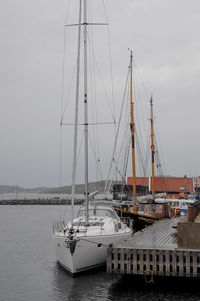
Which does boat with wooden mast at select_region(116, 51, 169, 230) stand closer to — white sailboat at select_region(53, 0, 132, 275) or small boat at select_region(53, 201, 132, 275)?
white sailboat at select_region(53, 0, 132, 275)

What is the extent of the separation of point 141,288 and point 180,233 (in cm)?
333

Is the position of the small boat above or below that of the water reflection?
above

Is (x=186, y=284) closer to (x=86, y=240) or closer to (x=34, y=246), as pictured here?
(x=86, y=240)

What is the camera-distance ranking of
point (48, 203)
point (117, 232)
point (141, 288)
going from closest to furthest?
point (141, 288)
point (117, 232)
point (48, 203)

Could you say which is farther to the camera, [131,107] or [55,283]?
[131,107]

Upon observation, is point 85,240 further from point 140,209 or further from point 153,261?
point 140,209

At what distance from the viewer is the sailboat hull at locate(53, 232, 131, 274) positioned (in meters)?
19.2

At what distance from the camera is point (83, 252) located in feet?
63.8

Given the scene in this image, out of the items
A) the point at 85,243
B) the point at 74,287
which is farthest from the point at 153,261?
the point at 74,287

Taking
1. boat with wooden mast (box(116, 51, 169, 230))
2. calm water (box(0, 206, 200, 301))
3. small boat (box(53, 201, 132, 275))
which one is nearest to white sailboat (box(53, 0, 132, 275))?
small boat (box(53, 201, 132, 275))

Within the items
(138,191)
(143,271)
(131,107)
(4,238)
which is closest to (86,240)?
(143,271)

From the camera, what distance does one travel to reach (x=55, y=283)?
2005 centimetres

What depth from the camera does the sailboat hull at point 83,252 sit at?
19.2 meters

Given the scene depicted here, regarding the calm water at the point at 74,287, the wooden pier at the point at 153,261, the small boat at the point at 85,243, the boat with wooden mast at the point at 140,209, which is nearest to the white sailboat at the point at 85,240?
the small boat at the point at 85,243
